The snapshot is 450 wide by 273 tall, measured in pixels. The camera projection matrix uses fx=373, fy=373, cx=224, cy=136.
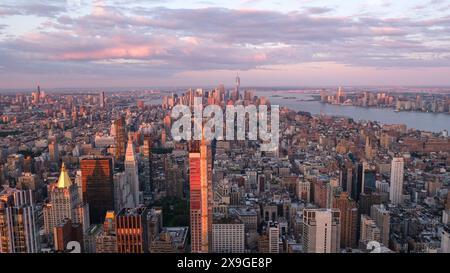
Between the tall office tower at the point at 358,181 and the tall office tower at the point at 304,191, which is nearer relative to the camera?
the tall office tower at the point at 358,181

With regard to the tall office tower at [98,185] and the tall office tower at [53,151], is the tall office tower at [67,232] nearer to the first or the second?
the tall office tower at [98,185]

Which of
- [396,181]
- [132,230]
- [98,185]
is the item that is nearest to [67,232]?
[132,230]

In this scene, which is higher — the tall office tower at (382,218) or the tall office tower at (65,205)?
the tall office tower at (65,205)

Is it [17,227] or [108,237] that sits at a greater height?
[17,227]

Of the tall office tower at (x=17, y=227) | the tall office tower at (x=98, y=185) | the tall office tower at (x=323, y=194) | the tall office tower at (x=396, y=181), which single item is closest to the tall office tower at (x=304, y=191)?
the tall office tower at (x=323, y=194)

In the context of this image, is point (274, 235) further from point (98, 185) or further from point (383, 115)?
point (383, 115)

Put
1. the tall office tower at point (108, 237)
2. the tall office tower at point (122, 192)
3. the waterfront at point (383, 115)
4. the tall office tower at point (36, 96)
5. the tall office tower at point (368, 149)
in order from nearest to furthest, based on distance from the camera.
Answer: the tall office tower at point (108, 237) < the tall office tower at point (36, 96) < the tall office tower at point (122, 192) < the waterfront at point (383, 115) < the tall office tower at point (368, 149)
